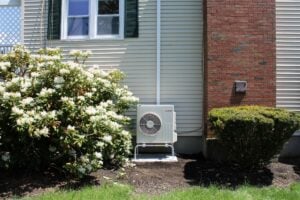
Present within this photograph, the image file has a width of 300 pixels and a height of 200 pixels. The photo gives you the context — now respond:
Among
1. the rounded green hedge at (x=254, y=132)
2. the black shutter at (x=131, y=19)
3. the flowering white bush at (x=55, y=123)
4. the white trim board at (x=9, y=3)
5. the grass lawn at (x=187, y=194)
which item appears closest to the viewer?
the grass lawn at (x=187, y=194)

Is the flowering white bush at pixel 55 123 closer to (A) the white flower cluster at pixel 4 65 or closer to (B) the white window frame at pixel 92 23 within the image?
(A) the white flower cluster at pixel 4 65

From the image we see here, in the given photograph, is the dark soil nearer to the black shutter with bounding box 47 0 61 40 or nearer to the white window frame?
the white window frame

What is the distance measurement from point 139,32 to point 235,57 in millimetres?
2285

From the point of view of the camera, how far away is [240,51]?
387 inches

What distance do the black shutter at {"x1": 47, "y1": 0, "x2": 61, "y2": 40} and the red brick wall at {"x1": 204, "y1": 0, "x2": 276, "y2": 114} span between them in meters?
3.47

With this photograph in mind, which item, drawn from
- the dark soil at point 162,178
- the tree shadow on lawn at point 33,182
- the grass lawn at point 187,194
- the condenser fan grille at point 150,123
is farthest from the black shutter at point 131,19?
the grass lawn at point 187,194

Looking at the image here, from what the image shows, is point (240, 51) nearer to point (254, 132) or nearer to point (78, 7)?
point (254, 132)

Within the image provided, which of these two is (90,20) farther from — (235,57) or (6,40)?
(235,57)

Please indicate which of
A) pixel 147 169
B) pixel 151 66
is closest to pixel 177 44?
pixel 151 66

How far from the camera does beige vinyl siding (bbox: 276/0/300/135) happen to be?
10539mm

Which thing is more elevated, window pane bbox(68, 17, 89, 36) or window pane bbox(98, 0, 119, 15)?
window pane bbox(98, 0, 119, 15)

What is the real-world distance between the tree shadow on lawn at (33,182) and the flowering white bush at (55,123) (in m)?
0.17

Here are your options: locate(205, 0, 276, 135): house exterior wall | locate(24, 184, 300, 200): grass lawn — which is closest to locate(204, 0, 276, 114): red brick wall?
locate(205, 0, 276, 135): house exterior wall

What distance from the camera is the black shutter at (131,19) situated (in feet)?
35.1
